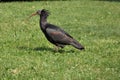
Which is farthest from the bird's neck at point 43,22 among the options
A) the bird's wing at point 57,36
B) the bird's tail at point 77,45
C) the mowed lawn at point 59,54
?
the bird's tail at point 77,45

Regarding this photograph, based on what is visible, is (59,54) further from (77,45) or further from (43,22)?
(43,22)

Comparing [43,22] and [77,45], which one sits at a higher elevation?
[43,22]

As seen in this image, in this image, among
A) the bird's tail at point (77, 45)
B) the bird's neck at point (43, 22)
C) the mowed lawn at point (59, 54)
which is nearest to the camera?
the mowed lawn at point (59, 54)

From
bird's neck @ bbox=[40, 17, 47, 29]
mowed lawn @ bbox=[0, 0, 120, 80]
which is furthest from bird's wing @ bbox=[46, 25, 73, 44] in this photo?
mowed lawn @ bbox=[0, 0, 120, 80]

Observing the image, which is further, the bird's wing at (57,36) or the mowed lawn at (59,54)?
the bird's wing at (57,36)

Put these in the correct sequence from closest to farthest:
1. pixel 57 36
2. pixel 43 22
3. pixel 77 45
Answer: pixel 77 45 < pixel 57 36 < pixel 43 22

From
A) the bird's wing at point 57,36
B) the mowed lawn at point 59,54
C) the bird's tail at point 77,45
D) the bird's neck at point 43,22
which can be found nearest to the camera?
the mowed lawn at point 59,54

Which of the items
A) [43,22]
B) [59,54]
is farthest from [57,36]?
[43,22]

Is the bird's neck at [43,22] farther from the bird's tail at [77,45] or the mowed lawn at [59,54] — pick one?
the bird's tail at [77,45]

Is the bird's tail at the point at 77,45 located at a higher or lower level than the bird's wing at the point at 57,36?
lower

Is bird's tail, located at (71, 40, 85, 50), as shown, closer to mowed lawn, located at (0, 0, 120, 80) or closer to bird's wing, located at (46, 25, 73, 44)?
bird's wing, located at (46, 25, 73, 44)

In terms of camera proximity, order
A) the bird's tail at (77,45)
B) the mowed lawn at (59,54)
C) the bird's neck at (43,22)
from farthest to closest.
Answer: the bird's neck at (43,22) → the bird's tail at (77,45) → the mowed lawn at (59,54)

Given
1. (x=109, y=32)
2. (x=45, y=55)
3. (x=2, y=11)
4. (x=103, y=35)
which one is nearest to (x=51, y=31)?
(x=45, y=55)

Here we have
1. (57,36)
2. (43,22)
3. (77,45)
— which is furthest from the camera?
(43,22)
